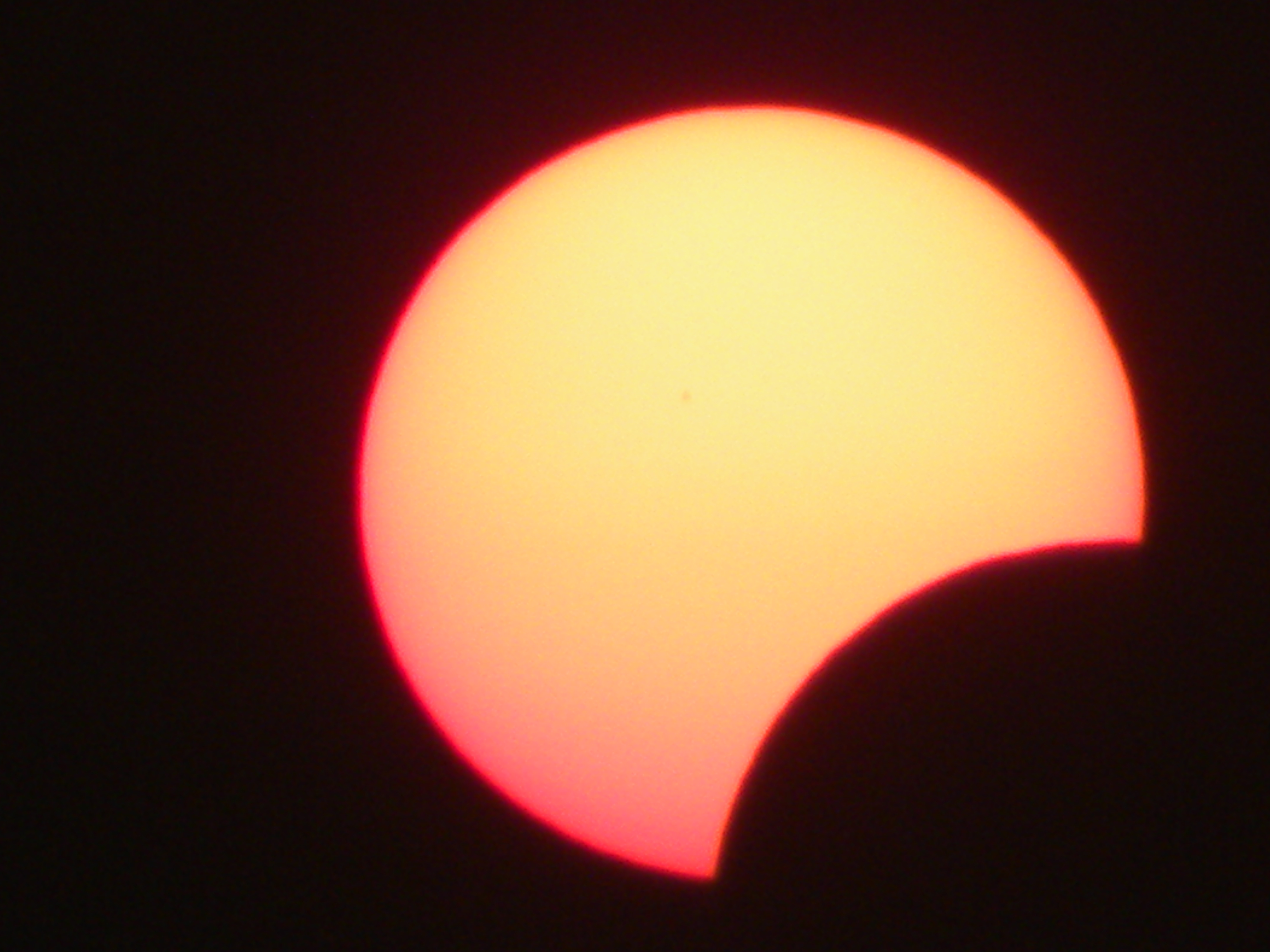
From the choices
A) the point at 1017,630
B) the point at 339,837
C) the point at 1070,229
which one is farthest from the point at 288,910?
the point at 1070,229

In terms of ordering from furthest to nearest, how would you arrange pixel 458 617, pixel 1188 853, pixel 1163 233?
pixel 458 617, pixel 1163 233, pixel 1188 853

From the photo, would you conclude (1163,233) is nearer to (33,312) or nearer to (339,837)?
(339,837)

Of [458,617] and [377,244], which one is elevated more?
[377,244]

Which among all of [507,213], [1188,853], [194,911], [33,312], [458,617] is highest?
[507,213]

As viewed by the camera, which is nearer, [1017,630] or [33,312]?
[1017,630]

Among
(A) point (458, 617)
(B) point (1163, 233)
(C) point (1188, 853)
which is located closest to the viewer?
(C) point (1188, 853)

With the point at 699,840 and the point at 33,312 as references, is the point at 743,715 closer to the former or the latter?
the point at 699,840
